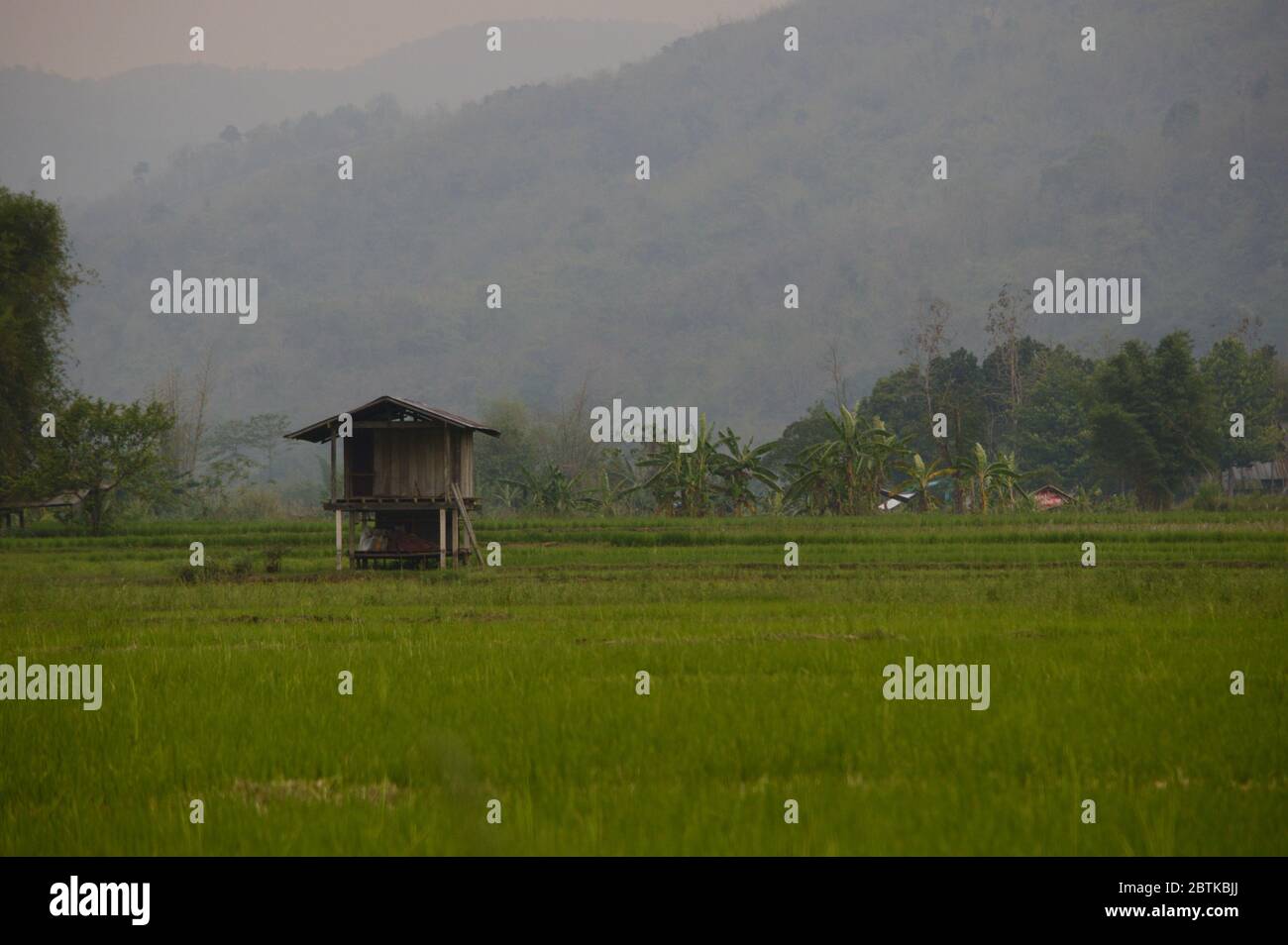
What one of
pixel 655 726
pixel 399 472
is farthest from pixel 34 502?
pixel 655 726

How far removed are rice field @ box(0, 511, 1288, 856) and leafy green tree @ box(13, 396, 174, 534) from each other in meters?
22.6

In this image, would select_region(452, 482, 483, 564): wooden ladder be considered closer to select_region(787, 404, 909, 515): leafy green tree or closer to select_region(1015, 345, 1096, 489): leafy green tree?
select_region(787, 404, 909, 515): leafy green tree

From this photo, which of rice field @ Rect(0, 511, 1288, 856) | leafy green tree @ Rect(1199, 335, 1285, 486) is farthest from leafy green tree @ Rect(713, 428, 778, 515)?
leafy green tree @ Rect(1199, 335, 1285, 486)

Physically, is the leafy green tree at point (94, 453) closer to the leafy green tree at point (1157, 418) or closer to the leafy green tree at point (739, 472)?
the leafy green tree at point (739, 472)

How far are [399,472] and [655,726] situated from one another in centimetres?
2754

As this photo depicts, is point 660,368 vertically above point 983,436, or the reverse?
point 660,368

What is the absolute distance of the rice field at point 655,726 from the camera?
6352 millimetres

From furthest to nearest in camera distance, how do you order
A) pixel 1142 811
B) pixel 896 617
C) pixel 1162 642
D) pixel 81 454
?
1. pixel 81 454
2. pixel 896 617
3. pixel 1162 642
4. pixel 1142 811

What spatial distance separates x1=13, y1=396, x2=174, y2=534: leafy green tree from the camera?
44281 mm

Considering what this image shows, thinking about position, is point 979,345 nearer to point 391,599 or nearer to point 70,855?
point 391,599

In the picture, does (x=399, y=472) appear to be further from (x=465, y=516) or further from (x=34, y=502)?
(x=34, y=502)

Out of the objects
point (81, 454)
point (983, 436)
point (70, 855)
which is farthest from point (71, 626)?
point (983, 436)

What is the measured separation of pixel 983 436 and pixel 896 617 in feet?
245
